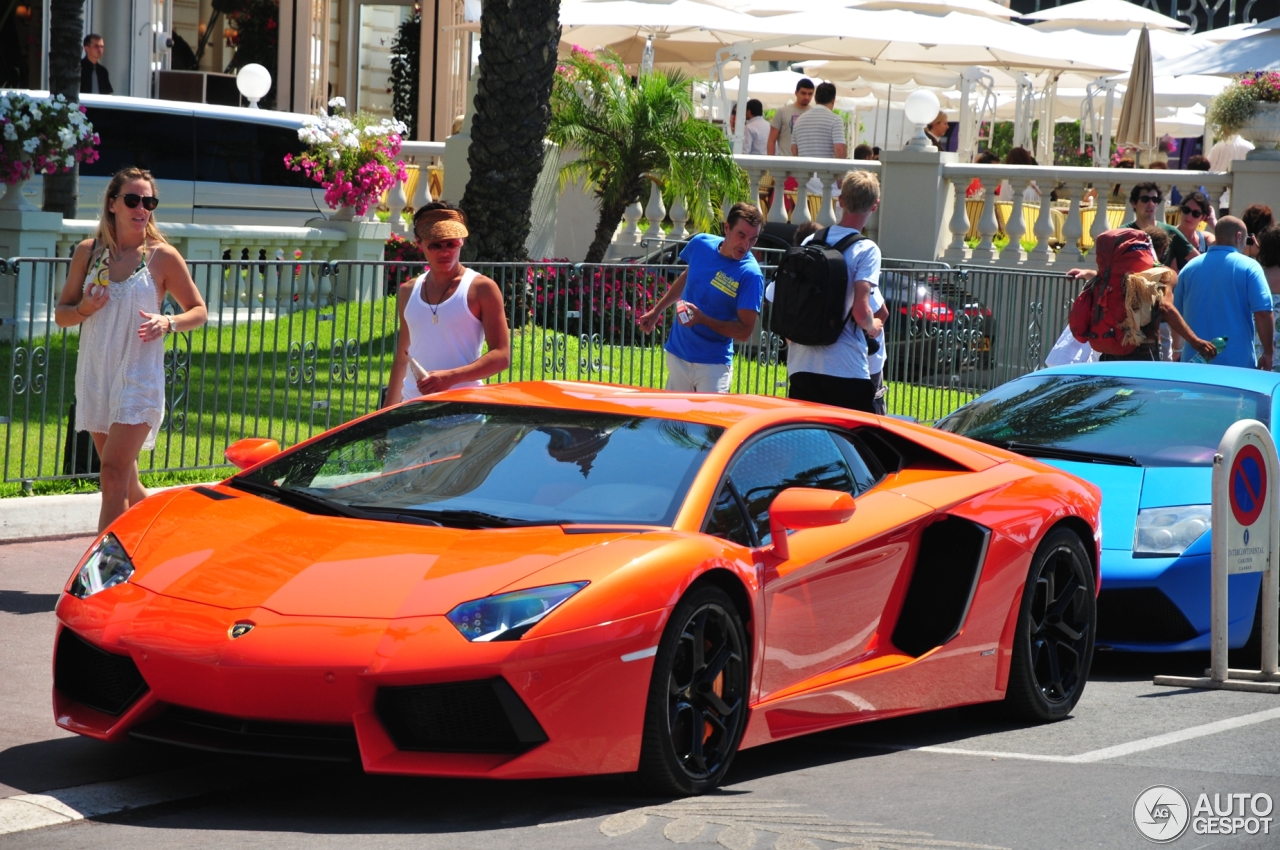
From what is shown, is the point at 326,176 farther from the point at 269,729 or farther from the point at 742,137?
the point at 269,729

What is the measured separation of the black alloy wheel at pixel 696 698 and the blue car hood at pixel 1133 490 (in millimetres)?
2954

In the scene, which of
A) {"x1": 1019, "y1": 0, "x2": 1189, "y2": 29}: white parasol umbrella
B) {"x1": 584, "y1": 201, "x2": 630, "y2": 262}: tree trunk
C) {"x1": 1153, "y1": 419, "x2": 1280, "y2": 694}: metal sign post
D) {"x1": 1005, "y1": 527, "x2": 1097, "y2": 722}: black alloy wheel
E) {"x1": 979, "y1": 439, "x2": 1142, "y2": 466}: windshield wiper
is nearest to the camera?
{"x1": 1005, "y1": 527, "x2": 1097, "y2": 722}: black alloy wheel

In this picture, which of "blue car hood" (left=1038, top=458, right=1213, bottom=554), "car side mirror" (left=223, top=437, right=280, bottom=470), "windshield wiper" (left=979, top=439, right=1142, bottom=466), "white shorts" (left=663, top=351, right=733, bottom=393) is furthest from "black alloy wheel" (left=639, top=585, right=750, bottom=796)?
"white shorts" (left=663, top=351, right=733, bottom=393)

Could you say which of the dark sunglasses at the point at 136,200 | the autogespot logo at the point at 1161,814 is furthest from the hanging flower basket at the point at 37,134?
the autogespot logo at the point at 1161,814

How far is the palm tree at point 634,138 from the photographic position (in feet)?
59.4

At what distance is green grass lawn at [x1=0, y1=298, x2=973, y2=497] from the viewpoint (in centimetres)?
982

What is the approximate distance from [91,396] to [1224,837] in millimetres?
4957

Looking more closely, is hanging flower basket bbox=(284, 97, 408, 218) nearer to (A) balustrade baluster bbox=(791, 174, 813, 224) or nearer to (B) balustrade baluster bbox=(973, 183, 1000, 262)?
(A) balustrade baluster bbox=(791, 174, 813, 224)

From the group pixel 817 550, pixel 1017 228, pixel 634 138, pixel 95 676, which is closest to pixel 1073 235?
pixel 1017 228

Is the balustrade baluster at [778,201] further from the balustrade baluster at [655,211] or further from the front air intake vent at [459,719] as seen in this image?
the front air intake vent at [459,719]

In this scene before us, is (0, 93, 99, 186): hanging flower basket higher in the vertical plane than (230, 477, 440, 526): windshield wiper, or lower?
higher

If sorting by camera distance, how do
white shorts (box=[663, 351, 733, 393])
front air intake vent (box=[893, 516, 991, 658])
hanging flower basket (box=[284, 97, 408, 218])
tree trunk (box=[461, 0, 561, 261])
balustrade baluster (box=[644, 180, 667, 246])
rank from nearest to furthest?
1. front air intake vent (box=[893, 516, 991, 658])
2. white shorts (box=[663, 351, 733, 393])
3. tree trunk (box=[461, 0, 561, 261])
4. hanging flower basket (box=[284, 97, 408, 218])
5. balustrade baluster (box=[644, 180, 667, 246])

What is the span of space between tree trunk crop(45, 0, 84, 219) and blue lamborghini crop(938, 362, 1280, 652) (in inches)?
340

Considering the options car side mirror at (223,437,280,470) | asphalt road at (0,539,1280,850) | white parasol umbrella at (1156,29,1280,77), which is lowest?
asphalt road at (0,539,1280,850)
